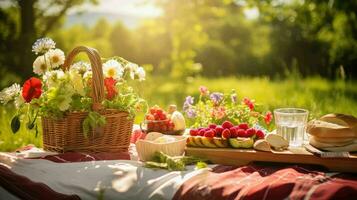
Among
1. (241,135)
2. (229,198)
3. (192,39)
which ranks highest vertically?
(192,39)

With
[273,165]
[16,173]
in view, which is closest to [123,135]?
[16,173]

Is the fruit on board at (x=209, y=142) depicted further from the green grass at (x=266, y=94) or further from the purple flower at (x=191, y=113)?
the green grass at (x=266, y=94)

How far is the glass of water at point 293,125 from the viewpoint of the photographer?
2943 millimetres

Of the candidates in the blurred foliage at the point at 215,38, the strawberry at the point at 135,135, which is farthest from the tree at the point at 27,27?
the strawberry at the point at 135,135

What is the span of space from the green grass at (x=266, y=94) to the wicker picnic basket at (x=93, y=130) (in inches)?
21.0

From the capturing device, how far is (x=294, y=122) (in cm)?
296

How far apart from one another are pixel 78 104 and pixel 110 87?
0.23 metres

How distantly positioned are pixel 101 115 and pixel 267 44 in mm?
12056

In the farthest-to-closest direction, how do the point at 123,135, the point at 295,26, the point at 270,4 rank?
the point at 295,26 → the point at 270,4 → the point at 123,135

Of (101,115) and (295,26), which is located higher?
(295,26)

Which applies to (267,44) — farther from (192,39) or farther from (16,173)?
(16,173)

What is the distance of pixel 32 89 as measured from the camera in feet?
9.75

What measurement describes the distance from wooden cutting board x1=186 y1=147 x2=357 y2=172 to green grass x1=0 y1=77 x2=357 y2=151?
924 mm

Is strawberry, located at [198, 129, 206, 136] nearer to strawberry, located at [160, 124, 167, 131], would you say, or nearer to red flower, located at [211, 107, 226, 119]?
strawberry, located at [160, 124, 167, 131]
